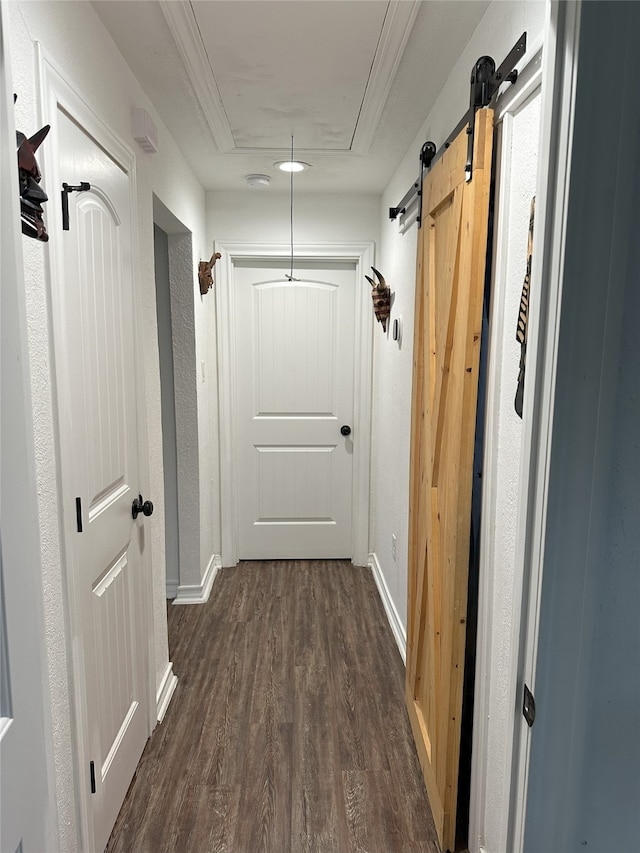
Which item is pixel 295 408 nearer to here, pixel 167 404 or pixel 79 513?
pixel 167 404

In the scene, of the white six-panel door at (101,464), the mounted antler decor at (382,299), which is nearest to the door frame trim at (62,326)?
the white six-panel door at (101,464)

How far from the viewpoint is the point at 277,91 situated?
6.56ft

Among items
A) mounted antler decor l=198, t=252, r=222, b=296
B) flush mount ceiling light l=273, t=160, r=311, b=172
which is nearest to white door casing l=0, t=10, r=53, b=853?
flush mount ceiling light l=273, t=160, r=311, b=172

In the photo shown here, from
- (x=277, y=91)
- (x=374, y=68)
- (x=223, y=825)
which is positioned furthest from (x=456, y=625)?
(x=277, y=91)

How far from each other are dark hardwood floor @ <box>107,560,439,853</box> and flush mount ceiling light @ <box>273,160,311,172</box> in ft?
8.11

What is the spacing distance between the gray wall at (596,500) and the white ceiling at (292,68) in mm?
1067

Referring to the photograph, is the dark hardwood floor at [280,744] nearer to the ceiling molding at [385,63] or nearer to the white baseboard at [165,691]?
the white baseboard at [165,691]

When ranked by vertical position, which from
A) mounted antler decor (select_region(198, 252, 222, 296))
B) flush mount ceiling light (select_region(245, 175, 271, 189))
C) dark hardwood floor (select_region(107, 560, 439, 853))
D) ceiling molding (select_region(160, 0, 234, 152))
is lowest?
dark hardwood floor (select_region(107, 560, 439, 853))

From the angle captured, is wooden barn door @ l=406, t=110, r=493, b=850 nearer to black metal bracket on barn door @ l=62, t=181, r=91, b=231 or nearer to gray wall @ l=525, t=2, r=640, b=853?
gray wall @ l=525, t=2, r=640, b=853

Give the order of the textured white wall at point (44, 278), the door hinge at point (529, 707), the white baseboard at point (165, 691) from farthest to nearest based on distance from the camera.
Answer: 1. the white baseboard at point (165, 691)
2. the textured white wall at point (44, 278)
3. the door hinge at point (529, 707)

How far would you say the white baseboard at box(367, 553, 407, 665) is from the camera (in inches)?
104

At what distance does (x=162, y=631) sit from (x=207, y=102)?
218cm

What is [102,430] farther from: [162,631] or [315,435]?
[315,435]

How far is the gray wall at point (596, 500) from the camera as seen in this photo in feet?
2.33
